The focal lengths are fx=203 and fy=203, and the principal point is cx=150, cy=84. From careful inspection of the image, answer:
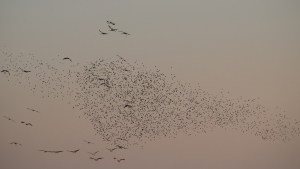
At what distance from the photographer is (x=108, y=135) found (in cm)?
238

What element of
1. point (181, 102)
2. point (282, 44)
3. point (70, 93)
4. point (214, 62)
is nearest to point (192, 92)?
point (181, 102)

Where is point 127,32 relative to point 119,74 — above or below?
above

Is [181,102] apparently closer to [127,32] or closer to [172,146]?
[172,146]

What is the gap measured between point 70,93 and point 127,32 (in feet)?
3.17

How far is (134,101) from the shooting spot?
2.38 m

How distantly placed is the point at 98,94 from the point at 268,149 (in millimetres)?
2113

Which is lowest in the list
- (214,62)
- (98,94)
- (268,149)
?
(268,149)

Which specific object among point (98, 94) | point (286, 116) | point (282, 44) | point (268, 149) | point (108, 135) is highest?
point (282, 44)

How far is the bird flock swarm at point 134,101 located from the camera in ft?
7.71

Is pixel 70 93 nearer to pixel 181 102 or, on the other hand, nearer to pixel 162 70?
pixel 162 70

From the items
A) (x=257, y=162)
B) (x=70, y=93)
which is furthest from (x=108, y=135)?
(x=257, y=162)

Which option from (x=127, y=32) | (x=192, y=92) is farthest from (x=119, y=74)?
(x=192, y=92)

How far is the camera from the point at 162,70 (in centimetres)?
235

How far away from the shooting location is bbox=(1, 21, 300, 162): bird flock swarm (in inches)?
92.5
